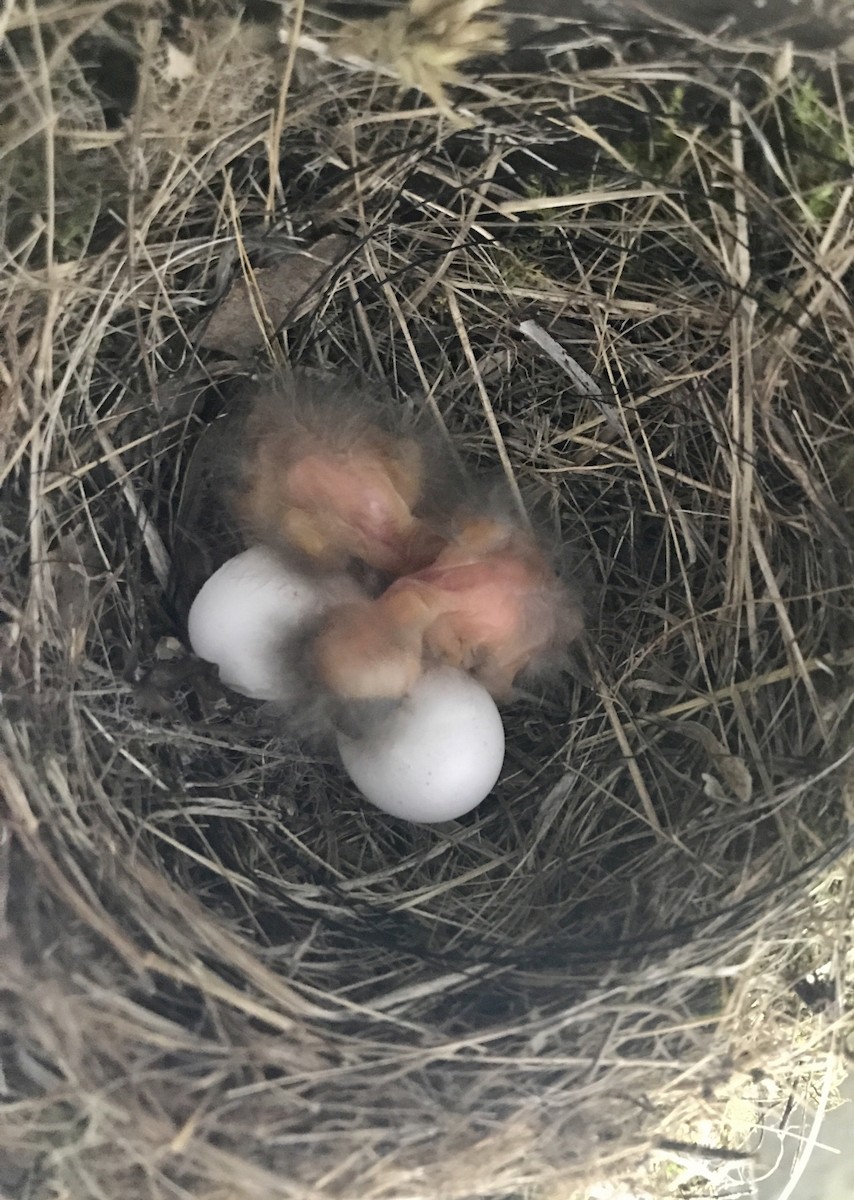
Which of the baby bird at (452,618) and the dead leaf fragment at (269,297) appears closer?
the baby bird at (452,618)

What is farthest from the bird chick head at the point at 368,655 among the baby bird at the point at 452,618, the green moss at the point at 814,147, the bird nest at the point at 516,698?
the green moss at the point at 814,147

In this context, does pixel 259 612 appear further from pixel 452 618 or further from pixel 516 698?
pixel 516 698

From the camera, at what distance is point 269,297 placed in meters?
1.17

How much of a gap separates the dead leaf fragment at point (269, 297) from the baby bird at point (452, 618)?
1.29 ft

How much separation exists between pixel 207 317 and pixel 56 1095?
2.82 feet

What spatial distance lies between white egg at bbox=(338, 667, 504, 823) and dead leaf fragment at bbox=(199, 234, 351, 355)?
51 centimetres

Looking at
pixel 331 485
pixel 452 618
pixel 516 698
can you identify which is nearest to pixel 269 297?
pixel 331 485

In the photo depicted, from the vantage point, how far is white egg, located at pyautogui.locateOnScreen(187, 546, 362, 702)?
102 centimetres

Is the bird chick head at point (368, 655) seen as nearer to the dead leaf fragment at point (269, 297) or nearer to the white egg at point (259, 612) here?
the white egg at point (259, 612)

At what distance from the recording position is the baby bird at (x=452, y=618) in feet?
3.10

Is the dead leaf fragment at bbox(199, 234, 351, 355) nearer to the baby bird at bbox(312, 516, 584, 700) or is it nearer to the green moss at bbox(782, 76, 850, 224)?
the baby bird at bbox(312, 516, 584, 700)

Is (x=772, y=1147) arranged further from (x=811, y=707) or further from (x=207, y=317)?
(x=207, y=317)

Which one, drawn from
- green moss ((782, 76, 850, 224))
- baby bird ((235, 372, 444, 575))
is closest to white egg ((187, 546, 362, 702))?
baby bird ((235, 372, 444, 575))

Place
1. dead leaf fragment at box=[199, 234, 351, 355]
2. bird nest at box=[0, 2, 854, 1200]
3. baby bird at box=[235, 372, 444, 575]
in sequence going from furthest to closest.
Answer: dead leaf fragment at box=[199, 234, 351, 355]
baby bird at box=[235, 372, 444, 575]
bird nest at box=[0, 2, 854, 1200]
